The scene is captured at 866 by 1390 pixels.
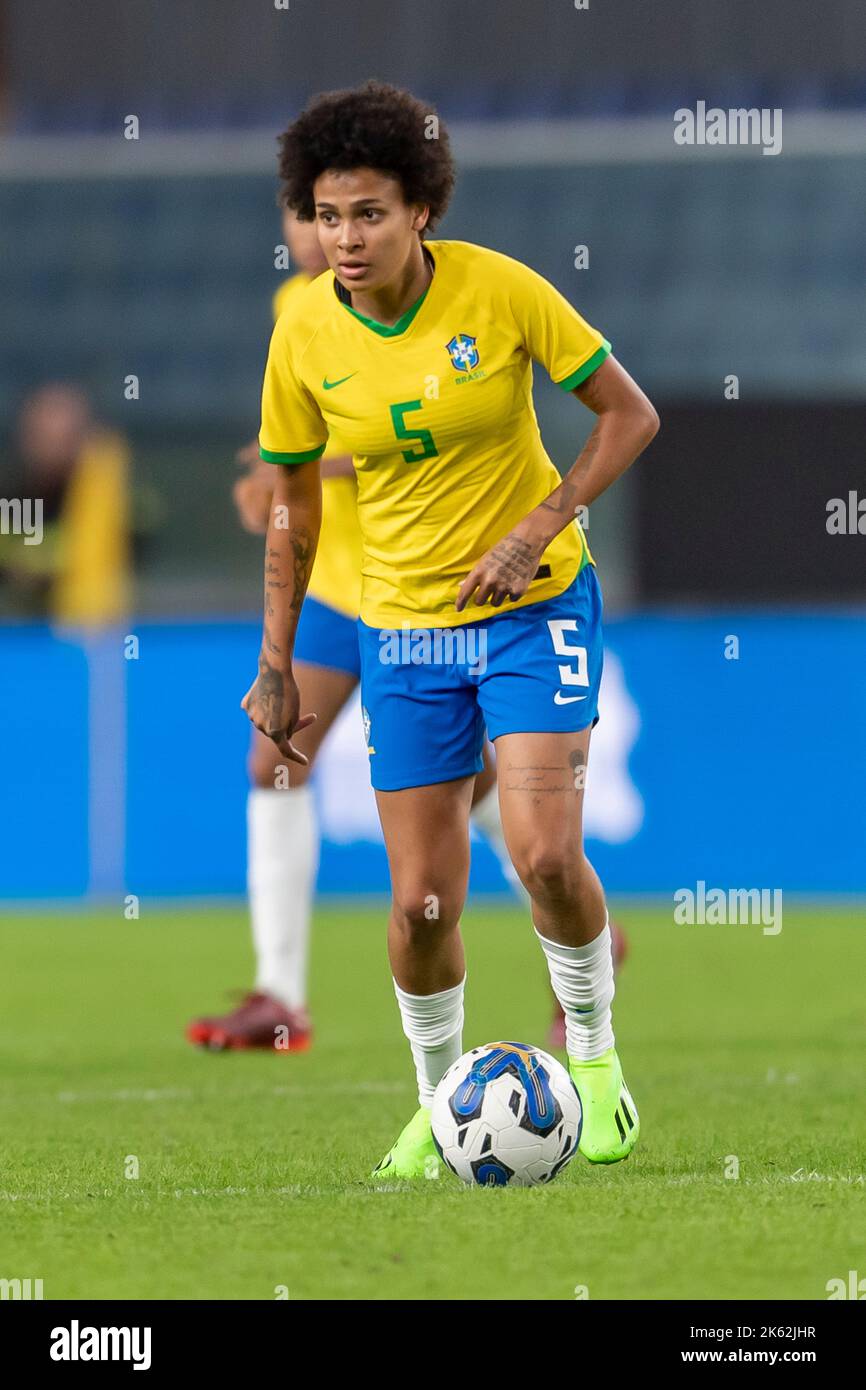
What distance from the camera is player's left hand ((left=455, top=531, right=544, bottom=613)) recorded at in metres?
4.45

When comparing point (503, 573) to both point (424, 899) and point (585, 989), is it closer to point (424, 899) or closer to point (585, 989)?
point (424, 899)

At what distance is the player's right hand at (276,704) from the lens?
4859mm

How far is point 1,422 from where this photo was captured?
16281 mm

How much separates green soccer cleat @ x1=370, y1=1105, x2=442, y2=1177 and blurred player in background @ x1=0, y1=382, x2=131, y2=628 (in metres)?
8.84

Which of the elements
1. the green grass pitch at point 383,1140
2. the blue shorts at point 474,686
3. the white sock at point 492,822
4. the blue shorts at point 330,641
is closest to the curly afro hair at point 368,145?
the blue shorts at point 474,686

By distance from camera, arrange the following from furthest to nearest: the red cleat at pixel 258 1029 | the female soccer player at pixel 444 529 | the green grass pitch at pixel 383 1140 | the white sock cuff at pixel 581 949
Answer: the red cleat at pixel 258 1029
the white sock cuff at pixel 581 949
the female soccer player at pixel 444 529
the green grass pitch at pixel 383 1140

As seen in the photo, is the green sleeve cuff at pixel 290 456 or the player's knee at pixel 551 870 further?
the green sleeve cuff at pixel 290 456

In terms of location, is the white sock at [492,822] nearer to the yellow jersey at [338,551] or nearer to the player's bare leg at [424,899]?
the yellow jersey at [338,551]

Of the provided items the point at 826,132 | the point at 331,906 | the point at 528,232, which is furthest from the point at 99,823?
the point at 826,132

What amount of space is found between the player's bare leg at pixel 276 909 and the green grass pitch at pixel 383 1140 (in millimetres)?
91

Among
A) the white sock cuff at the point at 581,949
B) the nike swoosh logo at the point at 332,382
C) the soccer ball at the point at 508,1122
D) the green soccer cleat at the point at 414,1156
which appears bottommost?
the green soccer cleat at the point at 414,1156

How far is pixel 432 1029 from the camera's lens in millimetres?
4906
